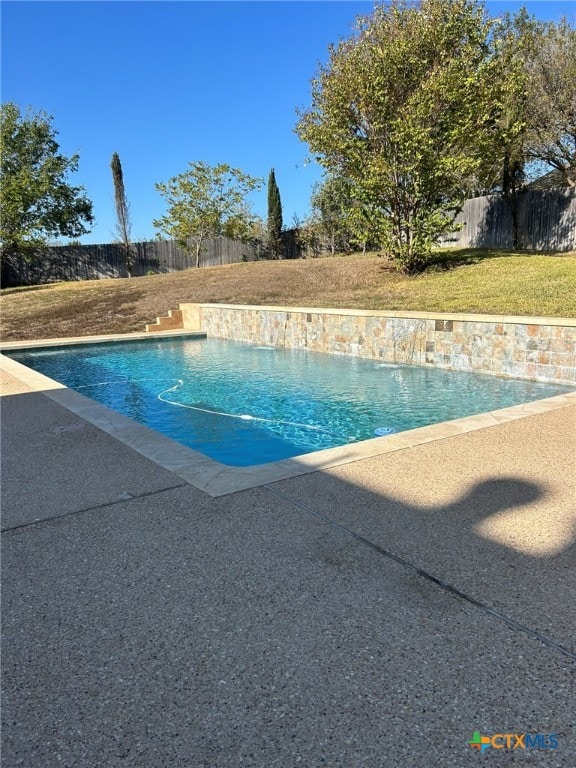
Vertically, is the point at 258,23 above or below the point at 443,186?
above

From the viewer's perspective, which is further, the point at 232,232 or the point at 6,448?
the point at 232,232

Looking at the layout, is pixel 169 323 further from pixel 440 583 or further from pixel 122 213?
pixel 122 213

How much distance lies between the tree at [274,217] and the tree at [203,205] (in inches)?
51.1

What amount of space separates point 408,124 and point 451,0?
370cm

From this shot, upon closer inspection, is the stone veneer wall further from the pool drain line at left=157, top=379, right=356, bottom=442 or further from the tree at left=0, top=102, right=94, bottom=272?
the tree at left=0, top=102, right=94, bottom=272

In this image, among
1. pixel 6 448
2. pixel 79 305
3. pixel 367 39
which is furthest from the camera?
pixel 79 305

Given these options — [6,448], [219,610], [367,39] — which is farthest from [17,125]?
[219,610]

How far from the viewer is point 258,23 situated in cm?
1095

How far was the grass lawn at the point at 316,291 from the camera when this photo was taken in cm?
1048

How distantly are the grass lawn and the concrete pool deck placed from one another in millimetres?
6564

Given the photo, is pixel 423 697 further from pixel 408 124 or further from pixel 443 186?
pixel 443 186

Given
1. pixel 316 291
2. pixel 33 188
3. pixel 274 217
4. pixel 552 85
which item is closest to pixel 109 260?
pixel 33 188

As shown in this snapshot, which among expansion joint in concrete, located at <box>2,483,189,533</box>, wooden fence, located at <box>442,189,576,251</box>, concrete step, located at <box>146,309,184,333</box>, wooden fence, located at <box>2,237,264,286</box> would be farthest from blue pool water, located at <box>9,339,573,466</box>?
→ wooden fence, located at <box>2,237,264,286</box>

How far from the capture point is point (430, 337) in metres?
8.88
